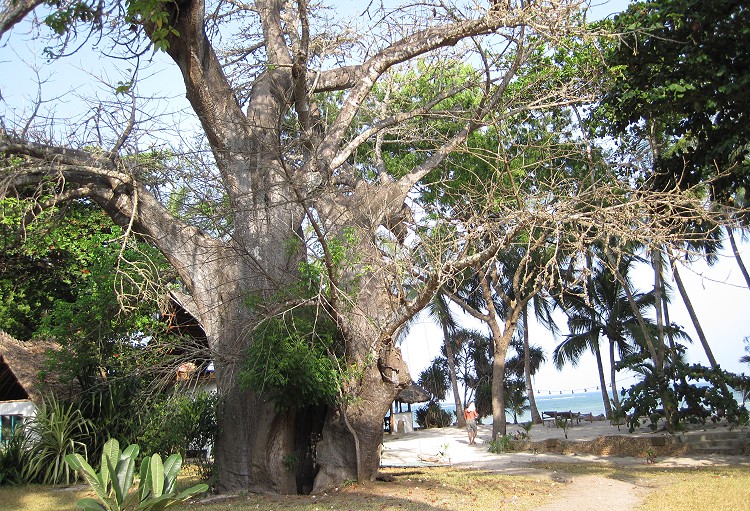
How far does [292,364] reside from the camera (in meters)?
8.89

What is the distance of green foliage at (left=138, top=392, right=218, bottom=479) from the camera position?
10.1m

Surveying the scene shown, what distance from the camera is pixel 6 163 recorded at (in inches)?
389

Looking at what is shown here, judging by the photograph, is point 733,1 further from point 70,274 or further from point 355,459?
point 70,274

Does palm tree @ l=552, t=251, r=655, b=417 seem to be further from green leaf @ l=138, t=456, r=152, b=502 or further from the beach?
green leaf @ l=138, t=456, r=152, b=502

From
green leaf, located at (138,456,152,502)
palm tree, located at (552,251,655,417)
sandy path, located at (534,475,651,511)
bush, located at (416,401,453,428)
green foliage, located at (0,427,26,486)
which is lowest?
sandy path, located at (534,475,651,511)

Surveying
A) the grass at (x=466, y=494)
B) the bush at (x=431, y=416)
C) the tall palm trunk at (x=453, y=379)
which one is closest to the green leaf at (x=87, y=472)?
the grass at (x=466, y=494)

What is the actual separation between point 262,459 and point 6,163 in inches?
228

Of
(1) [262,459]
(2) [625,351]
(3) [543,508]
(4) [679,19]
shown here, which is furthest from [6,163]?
(2) [625,351]

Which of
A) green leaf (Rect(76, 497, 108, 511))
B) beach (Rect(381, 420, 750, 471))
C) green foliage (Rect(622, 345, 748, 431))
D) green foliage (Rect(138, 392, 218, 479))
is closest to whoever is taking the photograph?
green leaf (Rect(76, 497, 108, 511))

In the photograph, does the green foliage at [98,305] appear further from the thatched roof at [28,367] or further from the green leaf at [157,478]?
the green leaf at [157,478]

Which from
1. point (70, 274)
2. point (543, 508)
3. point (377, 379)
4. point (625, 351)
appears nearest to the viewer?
point (543, 508)

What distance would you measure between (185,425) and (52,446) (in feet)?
13.0

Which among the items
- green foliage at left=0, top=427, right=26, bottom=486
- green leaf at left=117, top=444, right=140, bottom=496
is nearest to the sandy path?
green leaf at left=117, top=444, right=140, bottom=496

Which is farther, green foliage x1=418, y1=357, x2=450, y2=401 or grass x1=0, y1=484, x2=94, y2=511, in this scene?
green foliage x1=418, y1=357, x2=450, y2=401
